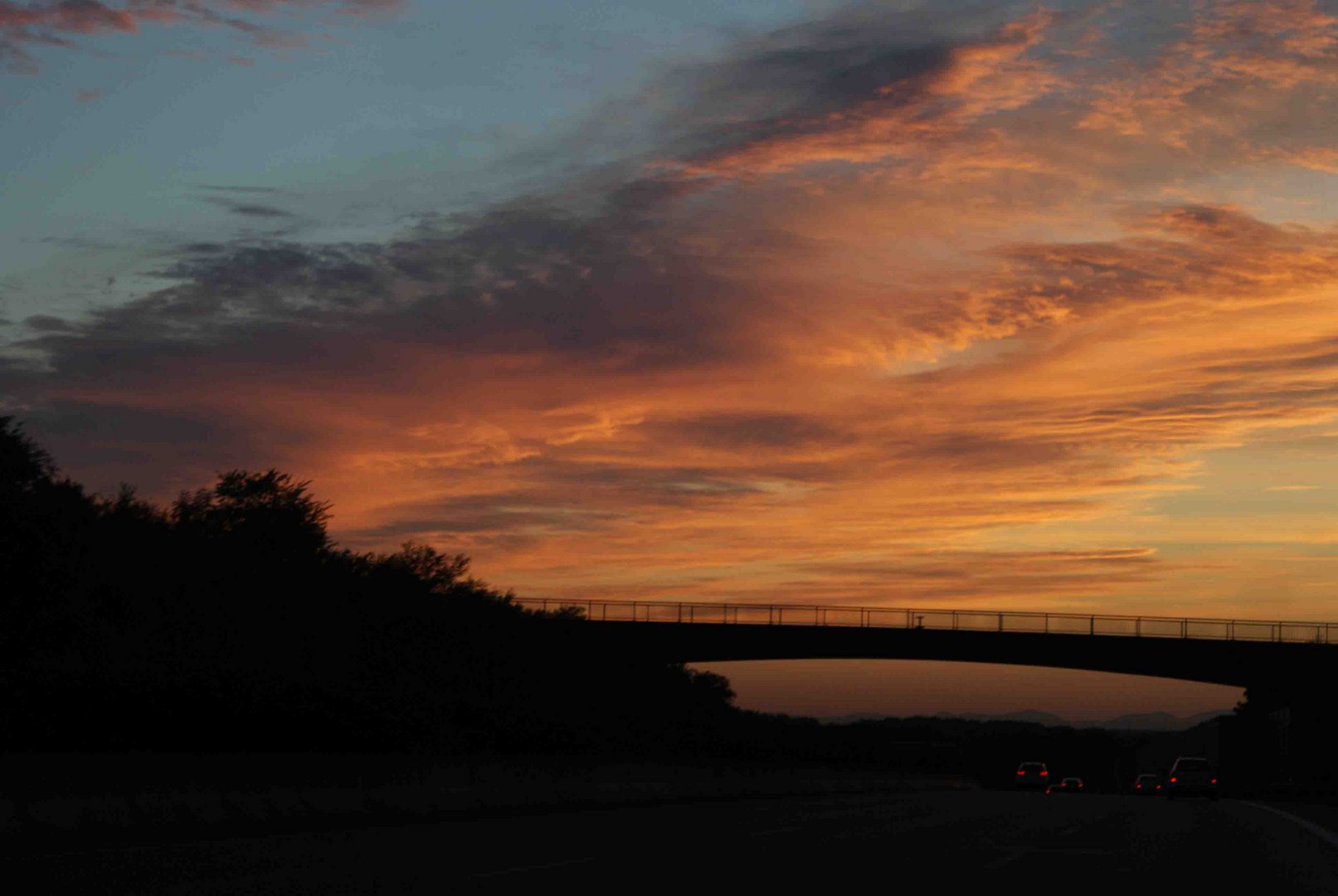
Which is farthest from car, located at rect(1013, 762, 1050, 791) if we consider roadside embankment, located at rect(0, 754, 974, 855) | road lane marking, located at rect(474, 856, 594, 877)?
road lane marking, located at rect(474, 856, 594, 877)

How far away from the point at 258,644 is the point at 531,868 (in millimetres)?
26984

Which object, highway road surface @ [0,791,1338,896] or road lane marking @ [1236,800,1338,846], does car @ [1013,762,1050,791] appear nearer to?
road lane marking @ [1236,800,1338,846]

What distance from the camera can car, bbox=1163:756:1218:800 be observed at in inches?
2363

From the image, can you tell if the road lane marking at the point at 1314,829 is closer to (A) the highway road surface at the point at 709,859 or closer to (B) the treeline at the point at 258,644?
(A) the highway road surface at the point at 709,859

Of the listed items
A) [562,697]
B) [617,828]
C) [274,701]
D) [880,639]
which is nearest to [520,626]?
[562,697]

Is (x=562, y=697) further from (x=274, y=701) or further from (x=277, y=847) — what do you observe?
(x=277, y=847)

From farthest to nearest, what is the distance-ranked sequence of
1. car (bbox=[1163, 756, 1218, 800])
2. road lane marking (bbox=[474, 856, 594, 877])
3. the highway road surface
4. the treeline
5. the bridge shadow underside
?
1. the bridge shadow underside
2. car (bbox=[1163, 756, 1218, 800])
3. the treeline
4. road lane marking (bbox=[474, 856, 594, 877])
5. the highway road surface

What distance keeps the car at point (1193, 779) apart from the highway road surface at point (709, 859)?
3166 centimetres

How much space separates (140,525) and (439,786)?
39.0 meters

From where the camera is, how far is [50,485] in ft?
149

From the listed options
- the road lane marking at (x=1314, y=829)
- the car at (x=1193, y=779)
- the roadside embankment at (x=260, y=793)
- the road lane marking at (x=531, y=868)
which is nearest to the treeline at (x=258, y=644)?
the roadside embankment at (x=260, y=793)

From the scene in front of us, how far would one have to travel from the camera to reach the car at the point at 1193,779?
60.0m

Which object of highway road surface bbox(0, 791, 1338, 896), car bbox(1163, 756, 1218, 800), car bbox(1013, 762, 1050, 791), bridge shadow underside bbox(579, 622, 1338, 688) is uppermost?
bridge shadow underside bbox(579, 622, 1338, 688)

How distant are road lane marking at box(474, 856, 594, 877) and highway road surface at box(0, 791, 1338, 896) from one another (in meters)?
0.02
